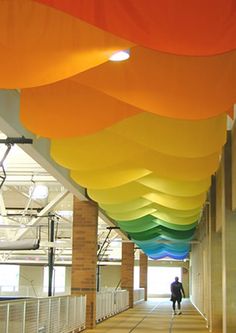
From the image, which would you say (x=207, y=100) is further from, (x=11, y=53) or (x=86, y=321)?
(x=86, y=321)

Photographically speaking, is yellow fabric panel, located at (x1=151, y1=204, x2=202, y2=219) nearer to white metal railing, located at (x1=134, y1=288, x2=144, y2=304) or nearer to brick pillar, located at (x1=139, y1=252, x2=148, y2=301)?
white metal railing, located at (x1=134, y1=288, x2=144, y2=304)

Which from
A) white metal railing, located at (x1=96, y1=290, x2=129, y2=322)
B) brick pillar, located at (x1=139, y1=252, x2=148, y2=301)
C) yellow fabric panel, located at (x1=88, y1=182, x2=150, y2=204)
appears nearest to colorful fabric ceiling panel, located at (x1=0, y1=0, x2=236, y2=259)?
yellow fabric panel, located at (x1=88, y1=182, x2=150, y2=204)

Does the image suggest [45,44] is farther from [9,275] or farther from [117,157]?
[9,275]

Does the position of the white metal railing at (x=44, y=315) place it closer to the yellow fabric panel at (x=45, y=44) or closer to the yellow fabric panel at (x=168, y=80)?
the yellow fabric panel at (x=168, y=80)

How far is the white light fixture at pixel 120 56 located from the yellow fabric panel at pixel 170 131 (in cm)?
198

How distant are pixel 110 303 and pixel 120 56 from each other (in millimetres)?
16791

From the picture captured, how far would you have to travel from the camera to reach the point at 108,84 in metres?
6.35

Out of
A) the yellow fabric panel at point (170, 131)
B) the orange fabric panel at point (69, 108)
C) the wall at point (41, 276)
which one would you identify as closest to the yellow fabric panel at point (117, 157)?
the yellow fabric panel at point (170, 131)

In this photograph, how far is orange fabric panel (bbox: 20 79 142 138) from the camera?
7199 mm

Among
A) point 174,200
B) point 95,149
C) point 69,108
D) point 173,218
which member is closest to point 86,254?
point 173,218

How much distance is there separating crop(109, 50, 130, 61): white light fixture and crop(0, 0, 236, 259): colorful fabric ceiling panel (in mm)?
106

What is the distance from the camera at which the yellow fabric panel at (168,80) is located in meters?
6.15

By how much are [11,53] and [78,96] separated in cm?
192

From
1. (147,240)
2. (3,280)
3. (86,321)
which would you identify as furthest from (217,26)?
(3,280)
